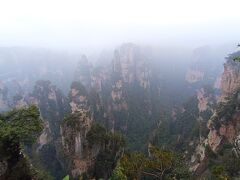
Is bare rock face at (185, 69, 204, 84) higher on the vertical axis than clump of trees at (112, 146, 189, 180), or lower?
lower

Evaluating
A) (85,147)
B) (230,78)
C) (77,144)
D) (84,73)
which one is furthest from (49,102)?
(84,73)

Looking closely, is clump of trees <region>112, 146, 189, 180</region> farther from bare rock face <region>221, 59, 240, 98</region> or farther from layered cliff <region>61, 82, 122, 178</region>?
bare rock face <region>221, 59, 240, 98</region>

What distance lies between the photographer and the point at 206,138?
52.1 metres

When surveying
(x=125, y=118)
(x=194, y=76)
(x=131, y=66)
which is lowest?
(x=194, y=76)

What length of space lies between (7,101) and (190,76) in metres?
71.0

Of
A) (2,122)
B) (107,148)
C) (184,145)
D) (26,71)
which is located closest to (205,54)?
(26,71)

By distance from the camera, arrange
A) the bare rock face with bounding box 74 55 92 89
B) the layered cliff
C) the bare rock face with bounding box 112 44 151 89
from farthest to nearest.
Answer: the bare rock face with bounding box 74 55 92 89 → the bare rock face with bounding box 112 44 151 89 → the layered cliff

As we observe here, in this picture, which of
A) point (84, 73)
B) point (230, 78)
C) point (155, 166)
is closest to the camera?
point (155, 166)

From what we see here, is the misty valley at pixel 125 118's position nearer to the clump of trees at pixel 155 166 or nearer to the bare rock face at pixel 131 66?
the clump of trees at pixel 155 166

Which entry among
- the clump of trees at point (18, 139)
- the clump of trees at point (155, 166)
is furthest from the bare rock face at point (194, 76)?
the clump of trees at point (18, 139)

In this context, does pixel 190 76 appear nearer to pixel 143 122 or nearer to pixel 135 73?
pixel 135 73

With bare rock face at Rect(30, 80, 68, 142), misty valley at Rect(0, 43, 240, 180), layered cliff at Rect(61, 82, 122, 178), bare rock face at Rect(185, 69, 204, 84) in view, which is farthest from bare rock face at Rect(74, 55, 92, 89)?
layered cliff at Rect(61, 82, 122, 178)

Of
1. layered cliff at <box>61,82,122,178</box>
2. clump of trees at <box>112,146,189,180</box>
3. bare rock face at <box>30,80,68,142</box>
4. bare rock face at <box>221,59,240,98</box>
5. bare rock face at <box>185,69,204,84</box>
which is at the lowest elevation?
bare rock face at <box>185,69,204,84</box>

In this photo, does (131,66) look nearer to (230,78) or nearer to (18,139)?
(230,78)
